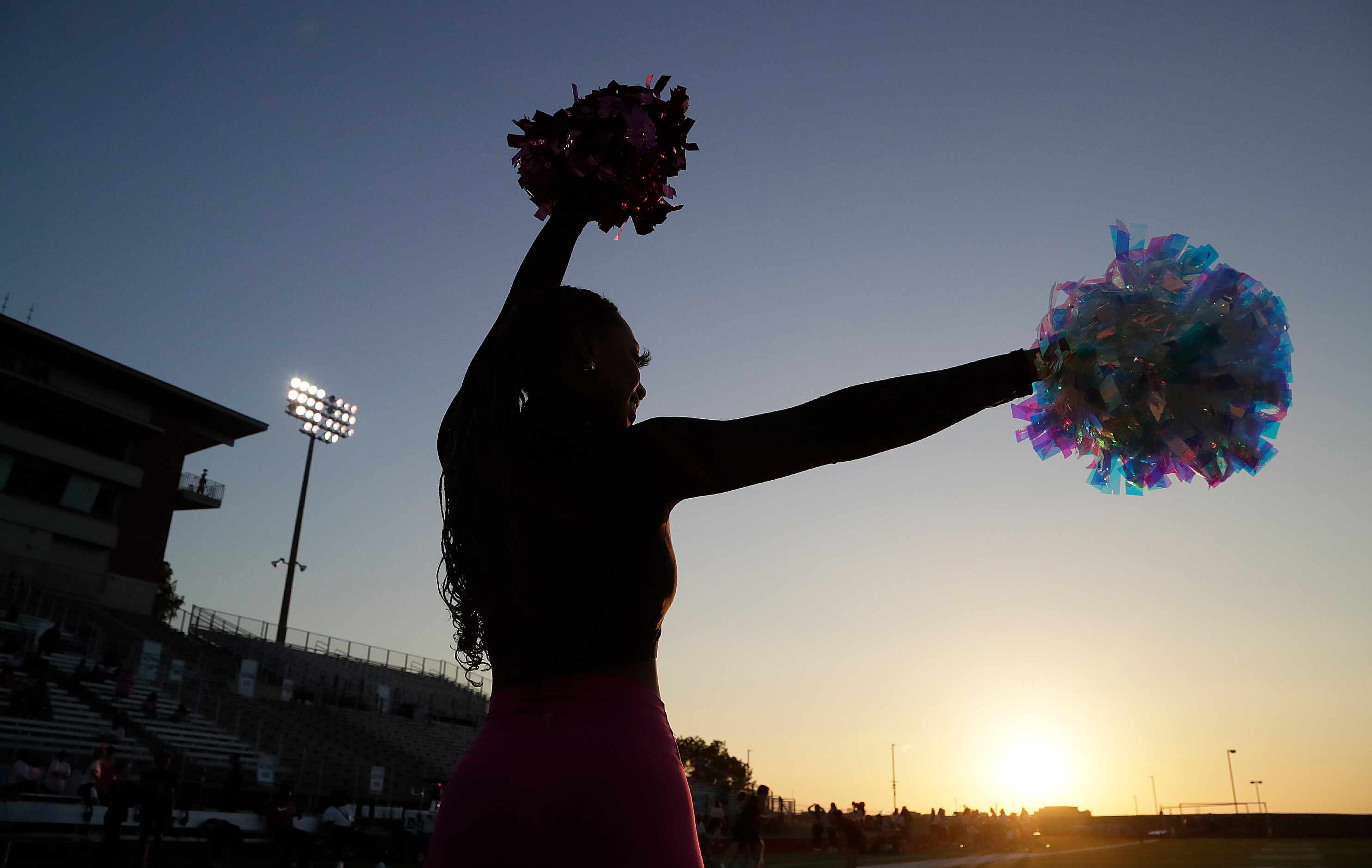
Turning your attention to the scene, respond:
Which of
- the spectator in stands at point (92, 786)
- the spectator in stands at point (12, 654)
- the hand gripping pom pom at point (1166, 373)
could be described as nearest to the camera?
the hand gripping pom pom at point (1166, 373)

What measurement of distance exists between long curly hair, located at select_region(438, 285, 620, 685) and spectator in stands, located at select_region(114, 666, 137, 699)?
77.5 feet

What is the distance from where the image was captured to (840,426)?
1.13 metres

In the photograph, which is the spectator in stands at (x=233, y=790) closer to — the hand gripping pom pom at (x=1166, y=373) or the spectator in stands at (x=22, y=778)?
the spectator in stands at (x=22, y=778)

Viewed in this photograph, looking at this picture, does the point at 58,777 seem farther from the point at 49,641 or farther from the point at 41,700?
the point at 49,641

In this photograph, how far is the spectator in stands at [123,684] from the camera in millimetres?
21047

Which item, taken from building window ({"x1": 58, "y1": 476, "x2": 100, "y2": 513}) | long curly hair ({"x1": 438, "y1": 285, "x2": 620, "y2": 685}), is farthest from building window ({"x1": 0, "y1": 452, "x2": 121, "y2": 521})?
long curly hair ({"x1": 438, "y1": 285, "x2": 620, "y2": 685})

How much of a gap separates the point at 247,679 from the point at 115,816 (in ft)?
36.1

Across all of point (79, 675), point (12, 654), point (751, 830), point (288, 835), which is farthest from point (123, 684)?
point (751, 830)

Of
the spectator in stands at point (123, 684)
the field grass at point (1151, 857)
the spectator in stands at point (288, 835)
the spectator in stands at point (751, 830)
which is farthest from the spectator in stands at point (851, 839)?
the spectator in stands at point (123, 684)

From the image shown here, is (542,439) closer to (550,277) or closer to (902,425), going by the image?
(902,425)

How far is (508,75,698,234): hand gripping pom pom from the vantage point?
210cm

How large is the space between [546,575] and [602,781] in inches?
11.1

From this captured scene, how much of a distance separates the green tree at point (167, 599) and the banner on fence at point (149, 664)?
36.2 m

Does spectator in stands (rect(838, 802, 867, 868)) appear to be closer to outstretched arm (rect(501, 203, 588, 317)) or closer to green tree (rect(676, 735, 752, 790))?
outstretched arm (rect(501, 203, 588, 317))
